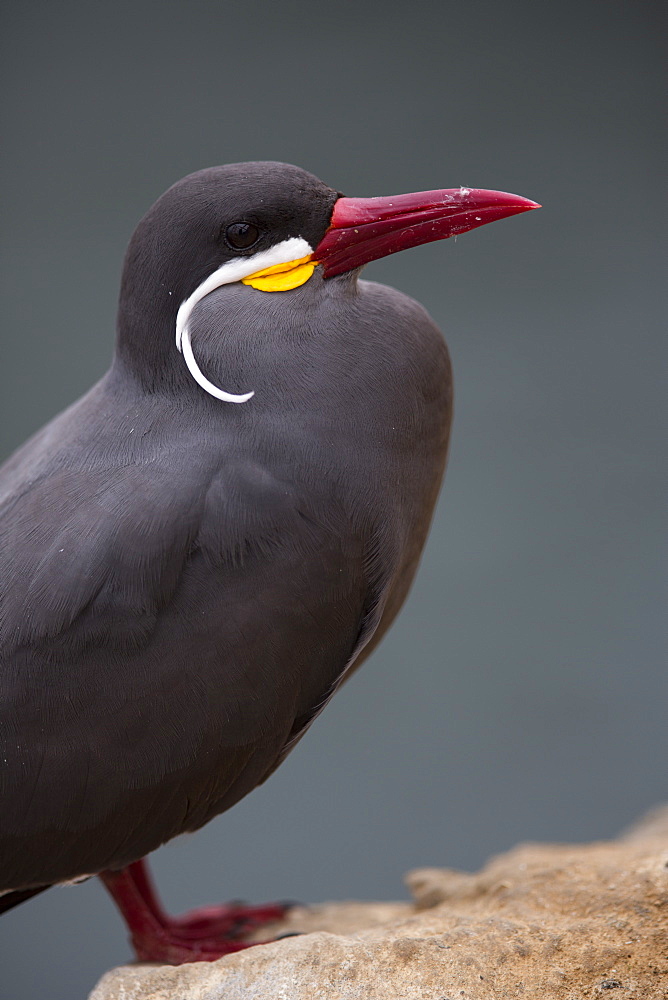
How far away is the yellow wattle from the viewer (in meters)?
2.14

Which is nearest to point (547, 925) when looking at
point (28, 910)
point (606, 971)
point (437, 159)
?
point (606, 971)

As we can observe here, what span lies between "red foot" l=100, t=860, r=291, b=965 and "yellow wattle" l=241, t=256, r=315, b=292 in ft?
4.50

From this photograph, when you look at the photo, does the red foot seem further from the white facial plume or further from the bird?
the white facial plume

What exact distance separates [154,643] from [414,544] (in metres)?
0.61

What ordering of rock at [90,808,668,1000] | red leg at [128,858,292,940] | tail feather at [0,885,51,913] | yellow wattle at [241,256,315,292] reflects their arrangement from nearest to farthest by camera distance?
1. rock at [90,808,668,1000]
2. yellow wattle at [241,256,315,292]
3. tail feather at [0,885,51,913]
4. red leg at [128,858,292,940]

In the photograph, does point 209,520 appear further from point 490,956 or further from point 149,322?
point 490,956

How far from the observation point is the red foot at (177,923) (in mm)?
2555

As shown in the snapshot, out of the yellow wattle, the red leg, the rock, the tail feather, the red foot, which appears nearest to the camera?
the rock

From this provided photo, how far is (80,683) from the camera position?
82.2 inches

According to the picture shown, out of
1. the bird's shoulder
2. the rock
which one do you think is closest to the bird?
the bird's shoulder

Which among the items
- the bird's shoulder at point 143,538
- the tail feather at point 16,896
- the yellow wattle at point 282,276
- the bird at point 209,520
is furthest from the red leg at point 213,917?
the yellow wattle at point 282,276

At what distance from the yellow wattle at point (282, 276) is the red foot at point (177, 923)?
1.37 meters

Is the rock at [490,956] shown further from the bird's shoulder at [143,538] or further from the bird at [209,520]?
the bird's shoulder at [143,538]

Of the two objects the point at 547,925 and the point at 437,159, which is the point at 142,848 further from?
the point at 437,159
